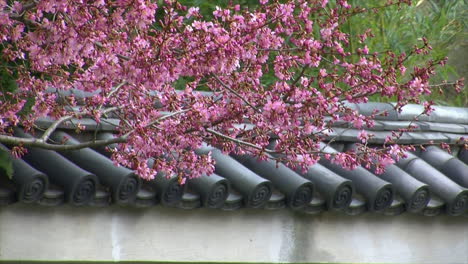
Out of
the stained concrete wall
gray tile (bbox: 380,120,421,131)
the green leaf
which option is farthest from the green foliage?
the green leaf

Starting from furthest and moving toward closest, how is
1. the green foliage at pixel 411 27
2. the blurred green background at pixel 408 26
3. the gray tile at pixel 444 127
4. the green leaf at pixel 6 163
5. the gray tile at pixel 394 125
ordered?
the green foliage at pixel 411 27 < the blurred green background at pixel 408 26 < the gray tile at pixel 444 127 < the gray tile at pixel 394 125 < the green leaf at pixel 6 163

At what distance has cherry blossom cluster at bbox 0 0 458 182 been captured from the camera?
3211 mm

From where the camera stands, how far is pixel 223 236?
469 centimetres

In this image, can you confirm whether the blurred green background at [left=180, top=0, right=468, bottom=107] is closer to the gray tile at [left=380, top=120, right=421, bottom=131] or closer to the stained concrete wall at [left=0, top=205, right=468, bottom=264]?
the gray tile at [left=380, top=120, right=421, bottom=131]

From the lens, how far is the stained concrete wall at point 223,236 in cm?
409

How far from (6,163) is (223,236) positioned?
1.30m

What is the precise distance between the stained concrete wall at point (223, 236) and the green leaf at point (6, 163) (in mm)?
248

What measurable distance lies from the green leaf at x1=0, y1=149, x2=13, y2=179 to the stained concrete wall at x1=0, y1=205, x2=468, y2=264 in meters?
0.25

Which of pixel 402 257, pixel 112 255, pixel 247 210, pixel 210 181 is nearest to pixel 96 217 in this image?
pixel 112 255

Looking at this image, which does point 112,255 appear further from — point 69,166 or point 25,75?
point 25,75

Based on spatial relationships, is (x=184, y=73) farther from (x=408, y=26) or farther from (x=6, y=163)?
(x=408, y=26)

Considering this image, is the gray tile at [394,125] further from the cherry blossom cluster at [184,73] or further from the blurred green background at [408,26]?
the blurred green background at [408,26]

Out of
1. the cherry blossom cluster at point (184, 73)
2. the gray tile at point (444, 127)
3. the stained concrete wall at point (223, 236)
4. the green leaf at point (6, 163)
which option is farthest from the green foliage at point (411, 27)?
the green leaf at point (6, 163)

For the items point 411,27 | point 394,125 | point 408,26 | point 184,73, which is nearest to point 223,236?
point 184,73
